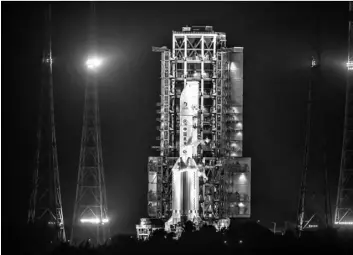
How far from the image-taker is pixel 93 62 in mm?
24781

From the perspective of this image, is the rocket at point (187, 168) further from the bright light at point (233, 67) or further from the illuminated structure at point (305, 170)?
the illuminated structure at point (305, 170)

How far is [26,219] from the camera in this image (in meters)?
24.6

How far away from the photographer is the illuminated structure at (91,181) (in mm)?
24516

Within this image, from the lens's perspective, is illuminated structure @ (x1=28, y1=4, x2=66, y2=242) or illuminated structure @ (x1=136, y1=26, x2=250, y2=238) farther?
illuminated structure @ (x1=28, y1=4, x2=66, y2=242)

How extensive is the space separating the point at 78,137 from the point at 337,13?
Answer: 9823mm

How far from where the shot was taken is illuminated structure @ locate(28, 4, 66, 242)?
80.9 ft

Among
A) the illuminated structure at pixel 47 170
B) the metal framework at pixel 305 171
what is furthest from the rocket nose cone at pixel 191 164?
the illuminated structure at pixel 47 170

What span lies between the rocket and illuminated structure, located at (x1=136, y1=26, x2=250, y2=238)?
23 cm

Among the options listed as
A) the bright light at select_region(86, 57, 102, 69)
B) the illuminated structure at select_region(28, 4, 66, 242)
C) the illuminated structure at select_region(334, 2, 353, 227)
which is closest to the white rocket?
the bright light at select_region(86, 57, 102, 69)

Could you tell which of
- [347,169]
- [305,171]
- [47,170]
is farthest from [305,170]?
[47,170]

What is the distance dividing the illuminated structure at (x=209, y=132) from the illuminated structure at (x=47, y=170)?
3.16 meters

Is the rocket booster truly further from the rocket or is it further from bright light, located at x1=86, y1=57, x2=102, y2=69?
bright light, located at x1=86, y1=57, x2=102, y2=69

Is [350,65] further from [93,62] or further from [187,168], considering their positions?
[93,62]

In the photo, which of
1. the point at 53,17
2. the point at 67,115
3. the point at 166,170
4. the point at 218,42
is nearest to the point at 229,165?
the point at 166,170
